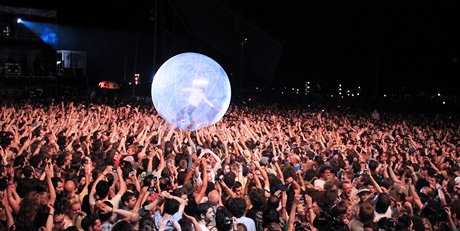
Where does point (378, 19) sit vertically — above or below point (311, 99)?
above

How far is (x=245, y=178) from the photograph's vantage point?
27.1 ft

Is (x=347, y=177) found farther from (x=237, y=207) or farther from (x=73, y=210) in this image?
(x=73, y=210)

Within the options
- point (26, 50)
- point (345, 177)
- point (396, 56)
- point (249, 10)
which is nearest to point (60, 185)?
point (345, 177)

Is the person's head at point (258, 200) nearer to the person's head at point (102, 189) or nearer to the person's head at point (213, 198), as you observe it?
the person's head at point (213, 198)

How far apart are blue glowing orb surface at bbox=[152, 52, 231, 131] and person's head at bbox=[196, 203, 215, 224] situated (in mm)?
7889

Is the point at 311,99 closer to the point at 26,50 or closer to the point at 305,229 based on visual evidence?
the point at 26,50

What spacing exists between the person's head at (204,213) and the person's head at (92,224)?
1035 millimetres

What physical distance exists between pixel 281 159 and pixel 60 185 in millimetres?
4670

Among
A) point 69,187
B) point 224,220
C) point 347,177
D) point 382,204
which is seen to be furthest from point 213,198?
point 347,177

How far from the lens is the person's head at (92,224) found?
192 inches

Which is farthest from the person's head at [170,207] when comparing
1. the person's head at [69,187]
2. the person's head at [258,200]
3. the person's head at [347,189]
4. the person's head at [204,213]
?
the person's head at [347,189]

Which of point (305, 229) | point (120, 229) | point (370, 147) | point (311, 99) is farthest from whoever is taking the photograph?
point (311, 99)

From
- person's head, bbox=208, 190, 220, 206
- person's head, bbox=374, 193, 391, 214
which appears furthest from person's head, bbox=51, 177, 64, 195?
person's head, bbox=374, 193, 391, 214

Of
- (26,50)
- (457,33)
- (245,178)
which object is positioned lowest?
(245,178)
